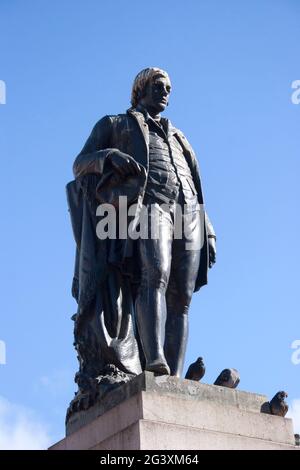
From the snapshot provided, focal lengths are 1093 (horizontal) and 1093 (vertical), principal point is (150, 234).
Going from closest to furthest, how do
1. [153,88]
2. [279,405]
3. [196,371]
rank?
[279,405]
[196,371]
[153,88]

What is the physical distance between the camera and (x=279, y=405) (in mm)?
11539

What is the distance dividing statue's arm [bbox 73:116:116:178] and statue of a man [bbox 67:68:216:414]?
0.01m

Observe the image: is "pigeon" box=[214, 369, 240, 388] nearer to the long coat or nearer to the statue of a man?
the statue of a man

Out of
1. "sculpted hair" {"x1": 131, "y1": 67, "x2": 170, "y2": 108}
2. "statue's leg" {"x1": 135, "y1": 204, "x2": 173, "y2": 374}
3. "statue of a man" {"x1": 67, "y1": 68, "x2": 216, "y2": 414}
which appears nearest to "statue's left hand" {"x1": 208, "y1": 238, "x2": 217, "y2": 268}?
"statue of a man" {"x1": 67, "y1": 68, "x2": 216, "y2": 414}

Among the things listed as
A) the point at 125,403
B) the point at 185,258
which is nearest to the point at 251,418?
the point at 125,403

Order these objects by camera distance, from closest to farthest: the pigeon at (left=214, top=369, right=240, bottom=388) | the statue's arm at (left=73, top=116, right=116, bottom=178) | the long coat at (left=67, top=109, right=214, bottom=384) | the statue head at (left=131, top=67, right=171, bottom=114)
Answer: the pigeon at (left=214, top=369, right=240, bottom=388), the long coat at (left=67, top=109, right=214, bottom=384), the statue's arm at (left=73, top=116, right=116, bottom=178), the statue head at (left=131, top=67, right=171, bottom=114)

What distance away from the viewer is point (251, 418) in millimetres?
11195

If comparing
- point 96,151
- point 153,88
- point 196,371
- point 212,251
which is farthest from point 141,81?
point 196,371

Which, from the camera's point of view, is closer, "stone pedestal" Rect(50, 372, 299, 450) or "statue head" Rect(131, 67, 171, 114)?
"stone pedestal" Rect(50, 372, 299, 450)

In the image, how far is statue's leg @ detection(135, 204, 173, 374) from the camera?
11.4 meters

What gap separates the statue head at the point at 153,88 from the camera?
13188mm

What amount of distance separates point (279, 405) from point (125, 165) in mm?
3147

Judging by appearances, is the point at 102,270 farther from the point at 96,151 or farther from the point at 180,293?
the point at 96,151

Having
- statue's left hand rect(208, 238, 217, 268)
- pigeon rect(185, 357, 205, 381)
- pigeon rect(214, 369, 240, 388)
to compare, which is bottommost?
pigeon rect(214, 369, 240, 388)
